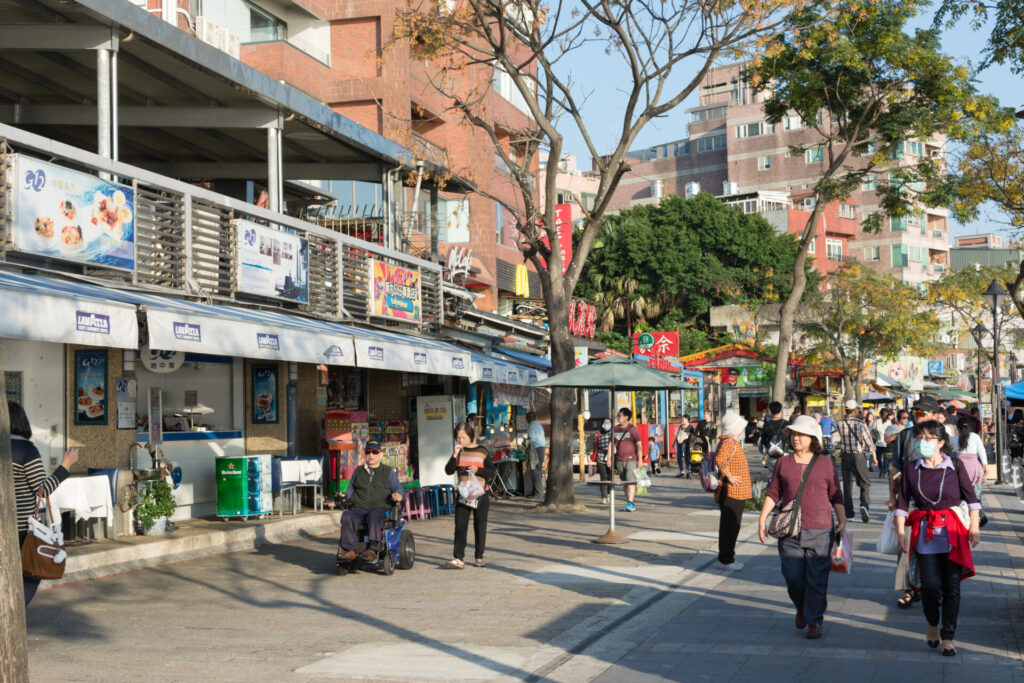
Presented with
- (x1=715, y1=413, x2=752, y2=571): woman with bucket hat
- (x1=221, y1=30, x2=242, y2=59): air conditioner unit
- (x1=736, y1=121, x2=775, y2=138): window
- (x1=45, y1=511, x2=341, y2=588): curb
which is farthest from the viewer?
(x1=736, y1=121, x2=775, y2=138): window

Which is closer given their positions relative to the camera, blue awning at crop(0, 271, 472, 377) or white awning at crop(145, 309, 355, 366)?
blue awning at crop(0, 271, 472, 377)

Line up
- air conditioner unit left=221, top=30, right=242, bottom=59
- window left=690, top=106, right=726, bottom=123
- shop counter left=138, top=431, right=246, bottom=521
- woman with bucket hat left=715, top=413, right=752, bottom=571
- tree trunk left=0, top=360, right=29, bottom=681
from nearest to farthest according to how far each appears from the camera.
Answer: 1. tree trunk left=0, top=360, right=29, bottom=681
2. woman with bucket hat left=715, top=413, right=752, bottom=571
3. shop counter left=138, top=431, right=246, bottom=521
4. air conditioner unit left=221, top=30, right=242, bottom=59
5. window left=690, top=106, right=726, bottom=123

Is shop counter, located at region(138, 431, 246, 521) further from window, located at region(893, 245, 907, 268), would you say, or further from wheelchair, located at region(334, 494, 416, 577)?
window, located at region(893, 245, 907, 268)

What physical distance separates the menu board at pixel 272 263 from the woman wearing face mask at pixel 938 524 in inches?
392

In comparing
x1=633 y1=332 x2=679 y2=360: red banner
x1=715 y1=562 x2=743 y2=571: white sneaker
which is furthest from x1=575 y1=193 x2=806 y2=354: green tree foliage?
x1=715 y1=562 x2=743 y2=571: white sneaker

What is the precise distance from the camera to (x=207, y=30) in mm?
22531

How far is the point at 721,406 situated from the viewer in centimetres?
4047

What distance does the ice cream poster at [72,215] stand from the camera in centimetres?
1162

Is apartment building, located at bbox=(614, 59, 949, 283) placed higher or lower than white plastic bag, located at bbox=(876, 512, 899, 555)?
higher

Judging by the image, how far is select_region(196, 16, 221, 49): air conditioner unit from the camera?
22281mm

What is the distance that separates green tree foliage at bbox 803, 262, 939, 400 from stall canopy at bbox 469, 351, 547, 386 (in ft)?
103

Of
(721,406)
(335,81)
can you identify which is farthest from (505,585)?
(721,406)

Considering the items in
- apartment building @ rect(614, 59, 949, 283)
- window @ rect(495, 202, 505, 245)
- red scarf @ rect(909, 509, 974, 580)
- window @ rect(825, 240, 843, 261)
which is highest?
apartment building @ rect(614, 59, 949, 283)

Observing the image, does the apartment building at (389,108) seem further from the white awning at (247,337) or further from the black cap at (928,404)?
the black cap at (928,404)
